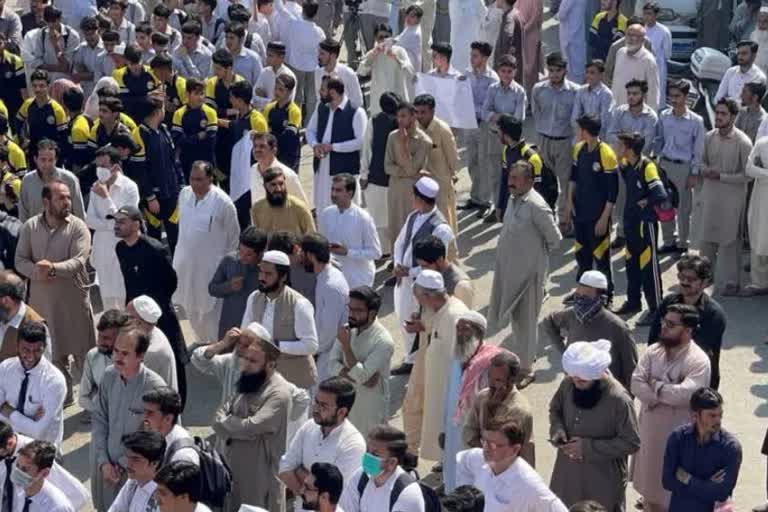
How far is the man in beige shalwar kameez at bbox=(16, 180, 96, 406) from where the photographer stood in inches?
576

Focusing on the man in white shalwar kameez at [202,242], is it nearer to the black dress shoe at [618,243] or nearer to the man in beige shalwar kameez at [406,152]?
the man in beige shalwar kameez at [406,152]

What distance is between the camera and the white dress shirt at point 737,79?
1944 centimetres

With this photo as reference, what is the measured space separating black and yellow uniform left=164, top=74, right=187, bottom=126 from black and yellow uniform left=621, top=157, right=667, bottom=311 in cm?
452

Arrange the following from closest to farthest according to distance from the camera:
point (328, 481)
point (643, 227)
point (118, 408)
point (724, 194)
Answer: point (328, 481) < point (118, 408) < point (643, 227) < point (724, 194)

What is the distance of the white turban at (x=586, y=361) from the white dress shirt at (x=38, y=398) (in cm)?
319

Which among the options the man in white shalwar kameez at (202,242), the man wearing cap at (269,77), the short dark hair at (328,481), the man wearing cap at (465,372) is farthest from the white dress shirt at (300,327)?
the man wearing cap at (269,77)

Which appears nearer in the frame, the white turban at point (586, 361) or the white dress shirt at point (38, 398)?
the white turban at point (586, 361)

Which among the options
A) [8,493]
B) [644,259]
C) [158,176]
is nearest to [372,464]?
[8,493]

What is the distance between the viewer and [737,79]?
19.5 m

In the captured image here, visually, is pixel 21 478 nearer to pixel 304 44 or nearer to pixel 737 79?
pixel 737 79

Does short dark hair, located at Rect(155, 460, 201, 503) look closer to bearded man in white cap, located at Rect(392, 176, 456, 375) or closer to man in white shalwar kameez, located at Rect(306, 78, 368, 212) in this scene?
bearded man in white cap, located at Rect(392, 176, 456, 375)

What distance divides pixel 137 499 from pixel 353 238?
15.5 feet

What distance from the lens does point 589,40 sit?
22.7 metres

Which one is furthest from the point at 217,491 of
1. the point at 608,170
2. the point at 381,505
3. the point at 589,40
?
the point at 589,40
